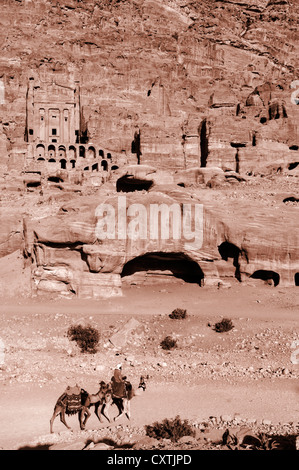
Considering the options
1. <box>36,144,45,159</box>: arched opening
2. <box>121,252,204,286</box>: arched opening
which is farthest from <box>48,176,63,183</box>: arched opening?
<box>121,252,204,286</box>: arched opening

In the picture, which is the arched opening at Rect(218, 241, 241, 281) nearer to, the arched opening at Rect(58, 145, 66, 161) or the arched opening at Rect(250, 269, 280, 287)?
the arched opening at Rect(250, 269, 280, 287)

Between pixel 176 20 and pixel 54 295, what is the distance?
4295 inches

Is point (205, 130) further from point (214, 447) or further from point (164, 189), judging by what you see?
point (214, 447)

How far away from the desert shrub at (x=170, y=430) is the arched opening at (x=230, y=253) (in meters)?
14.7

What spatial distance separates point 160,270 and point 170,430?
51.0 ft

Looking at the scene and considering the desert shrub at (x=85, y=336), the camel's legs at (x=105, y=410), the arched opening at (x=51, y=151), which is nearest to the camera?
the camel's legs at (x=105, y=410)

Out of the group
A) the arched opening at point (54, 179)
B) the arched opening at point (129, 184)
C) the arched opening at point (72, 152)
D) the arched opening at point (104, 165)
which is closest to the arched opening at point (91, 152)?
the arched opening at point (72, 152)

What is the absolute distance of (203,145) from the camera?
5419 cm

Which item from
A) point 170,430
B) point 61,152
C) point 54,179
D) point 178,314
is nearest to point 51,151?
point 61,152

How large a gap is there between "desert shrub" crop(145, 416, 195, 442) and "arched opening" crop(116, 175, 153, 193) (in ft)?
101

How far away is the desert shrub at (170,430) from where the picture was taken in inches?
376

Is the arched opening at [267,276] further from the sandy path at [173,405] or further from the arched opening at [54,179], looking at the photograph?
the arched opening at [54,179]

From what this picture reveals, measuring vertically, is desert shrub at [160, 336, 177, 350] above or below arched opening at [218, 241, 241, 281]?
below

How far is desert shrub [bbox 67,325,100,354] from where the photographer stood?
1561 cm
